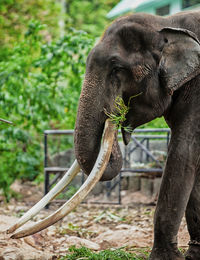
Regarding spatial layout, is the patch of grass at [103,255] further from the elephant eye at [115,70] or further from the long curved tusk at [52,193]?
the elephant eye at [115,70]

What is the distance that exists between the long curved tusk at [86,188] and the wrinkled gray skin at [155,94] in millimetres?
80

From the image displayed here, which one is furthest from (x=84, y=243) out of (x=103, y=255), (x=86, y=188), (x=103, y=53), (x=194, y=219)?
(x=103, y=53)

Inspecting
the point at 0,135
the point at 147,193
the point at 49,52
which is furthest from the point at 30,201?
the point at 49,52

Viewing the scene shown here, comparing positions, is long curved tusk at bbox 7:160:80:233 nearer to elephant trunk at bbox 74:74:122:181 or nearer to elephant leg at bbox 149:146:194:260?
elephant trunk at bbox 74:74:122:181

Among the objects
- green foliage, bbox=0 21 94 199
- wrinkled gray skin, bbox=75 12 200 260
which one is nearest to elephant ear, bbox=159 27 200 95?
wrinkled gray skin, bbox=75 12 200 260

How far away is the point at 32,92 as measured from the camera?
8227 mm

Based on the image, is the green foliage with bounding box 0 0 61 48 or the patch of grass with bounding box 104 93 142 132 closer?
the patch of grass with bounding box 104 93 142 132

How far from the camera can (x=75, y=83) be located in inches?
343

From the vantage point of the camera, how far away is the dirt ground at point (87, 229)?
4033 mm

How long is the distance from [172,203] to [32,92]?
535cm

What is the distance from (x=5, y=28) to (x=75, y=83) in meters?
5.59

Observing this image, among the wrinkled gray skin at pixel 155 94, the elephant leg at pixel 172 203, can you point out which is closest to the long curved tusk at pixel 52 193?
the wrinkled gray skin at pixel 155 94

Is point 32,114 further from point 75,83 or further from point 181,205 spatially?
point 181,205

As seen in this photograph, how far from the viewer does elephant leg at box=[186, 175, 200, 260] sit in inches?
141
